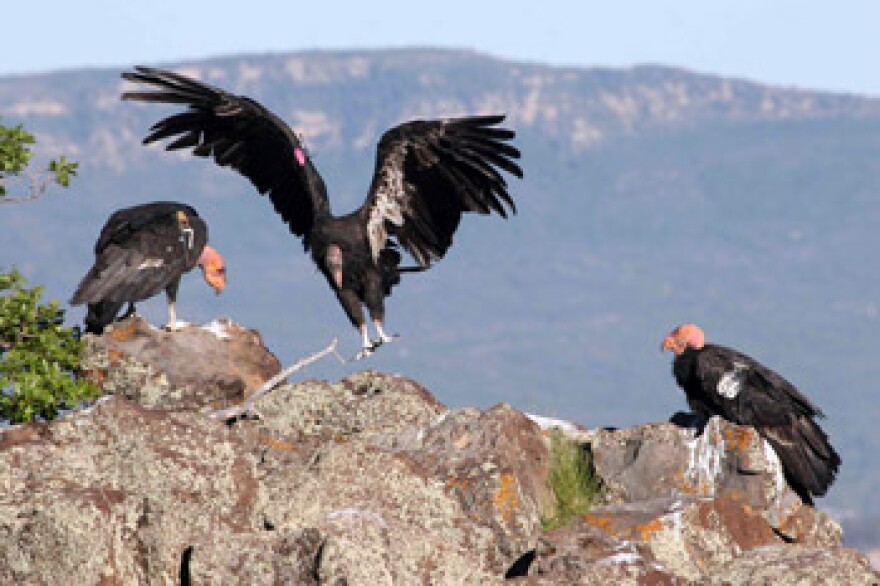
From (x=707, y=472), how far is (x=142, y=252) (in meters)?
7.27

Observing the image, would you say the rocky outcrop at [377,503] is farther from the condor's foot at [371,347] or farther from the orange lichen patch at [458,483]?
the condor's foot at [371,347]

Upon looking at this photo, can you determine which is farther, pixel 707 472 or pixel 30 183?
pixel 30 183

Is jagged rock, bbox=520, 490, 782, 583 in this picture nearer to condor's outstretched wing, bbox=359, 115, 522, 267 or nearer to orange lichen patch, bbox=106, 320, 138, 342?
condor's outstretched wing, bbox=359, 115, 522, 267

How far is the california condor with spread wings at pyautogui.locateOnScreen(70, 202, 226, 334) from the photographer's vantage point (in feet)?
71.7

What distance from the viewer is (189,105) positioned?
22797 mm

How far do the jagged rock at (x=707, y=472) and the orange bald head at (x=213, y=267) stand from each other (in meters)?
7.02

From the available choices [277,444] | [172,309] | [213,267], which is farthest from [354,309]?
[277,444]

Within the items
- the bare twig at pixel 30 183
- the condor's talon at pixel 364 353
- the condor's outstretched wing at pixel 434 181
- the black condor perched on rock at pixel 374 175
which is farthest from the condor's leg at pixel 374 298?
the bare twig at pixel 30 183

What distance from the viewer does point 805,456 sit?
20.2 m

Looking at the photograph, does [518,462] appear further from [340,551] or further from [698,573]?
[340,551]

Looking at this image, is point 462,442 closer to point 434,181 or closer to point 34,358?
point 34,358

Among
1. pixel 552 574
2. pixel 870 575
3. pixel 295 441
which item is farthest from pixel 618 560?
pixel 295 441

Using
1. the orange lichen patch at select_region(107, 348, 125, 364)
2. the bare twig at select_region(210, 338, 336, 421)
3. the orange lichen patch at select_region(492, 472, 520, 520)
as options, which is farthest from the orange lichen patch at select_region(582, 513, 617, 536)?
the orange lichen patch at select_region(107, 348, 125, 364)

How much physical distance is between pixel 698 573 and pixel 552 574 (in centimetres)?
174
